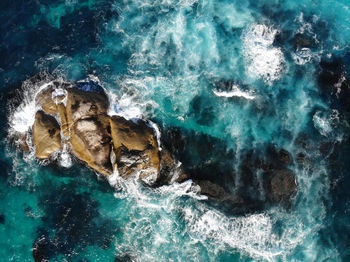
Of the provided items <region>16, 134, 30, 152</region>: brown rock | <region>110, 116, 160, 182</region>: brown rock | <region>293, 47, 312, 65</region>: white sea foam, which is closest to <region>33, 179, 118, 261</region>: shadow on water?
<region>110, 116, 160, 182</region>: brown rock

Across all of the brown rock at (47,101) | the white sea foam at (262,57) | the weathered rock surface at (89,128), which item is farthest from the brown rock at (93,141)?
the white sea foam at (262,57)

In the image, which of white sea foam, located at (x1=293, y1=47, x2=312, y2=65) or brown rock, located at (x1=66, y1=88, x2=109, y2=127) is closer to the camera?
brown rock, located at (x1=66, y1=88, x2=109, y2=127)

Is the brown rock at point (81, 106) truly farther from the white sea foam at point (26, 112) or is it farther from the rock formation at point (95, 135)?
the white sea foam at point (26, 112)

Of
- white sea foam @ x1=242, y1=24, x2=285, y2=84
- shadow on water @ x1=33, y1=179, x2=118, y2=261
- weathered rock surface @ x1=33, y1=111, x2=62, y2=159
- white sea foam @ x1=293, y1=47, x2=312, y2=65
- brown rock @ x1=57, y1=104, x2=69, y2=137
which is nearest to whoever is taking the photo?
brown rock @ x1=57, y1=104, x2=69, y2=137

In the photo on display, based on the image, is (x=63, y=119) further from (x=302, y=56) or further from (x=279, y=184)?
(x=302, y=56)

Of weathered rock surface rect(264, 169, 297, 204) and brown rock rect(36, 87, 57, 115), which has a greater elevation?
brown rock rect(36, 87, 57, 115)

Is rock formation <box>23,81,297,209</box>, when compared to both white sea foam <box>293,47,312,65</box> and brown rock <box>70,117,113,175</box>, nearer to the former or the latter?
brown rock <box>70,117,113,175</box>

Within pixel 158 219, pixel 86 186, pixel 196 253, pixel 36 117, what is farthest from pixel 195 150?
pixel 36 117
